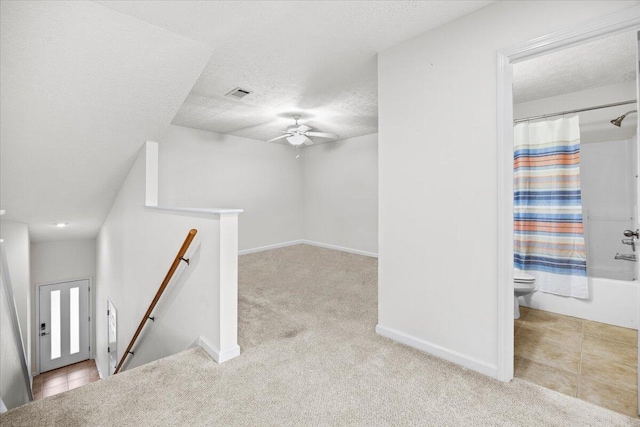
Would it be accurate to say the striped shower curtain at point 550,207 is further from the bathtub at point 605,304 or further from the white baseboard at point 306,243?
the white baseboard at point 306,243

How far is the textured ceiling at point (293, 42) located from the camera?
1874 millimetres

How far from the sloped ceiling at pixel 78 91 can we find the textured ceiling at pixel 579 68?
9.27 ft

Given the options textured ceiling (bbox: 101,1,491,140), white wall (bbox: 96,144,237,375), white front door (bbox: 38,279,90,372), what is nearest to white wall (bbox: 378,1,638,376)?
textured ceiling (bbox: 101,1,491,140)

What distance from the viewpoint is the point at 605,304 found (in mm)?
2846

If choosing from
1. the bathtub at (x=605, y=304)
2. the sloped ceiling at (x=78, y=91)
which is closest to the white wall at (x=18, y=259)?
the sloped ceiling at (x=78, y=91)

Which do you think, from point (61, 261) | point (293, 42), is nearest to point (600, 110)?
point (293, 42)

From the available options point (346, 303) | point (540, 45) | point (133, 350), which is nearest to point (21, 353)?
point (133, 350)

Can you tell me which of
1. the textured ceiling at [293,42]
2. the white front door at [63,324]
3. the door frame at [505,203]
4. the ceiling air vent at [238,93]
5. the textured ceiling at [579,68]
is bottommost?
the white front door at [63,324]

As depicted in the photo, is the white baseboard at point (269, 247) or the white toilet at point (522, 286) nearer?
the white toilet at point (522, 286)

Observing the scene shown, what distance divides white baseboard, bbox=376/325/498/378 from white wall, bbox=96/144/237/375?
1.20 m

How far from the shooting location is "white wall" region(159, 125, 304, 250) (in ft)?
15.9

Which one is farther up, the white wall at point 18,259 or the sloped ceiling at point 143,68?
the sloped ceiling at point 143,68

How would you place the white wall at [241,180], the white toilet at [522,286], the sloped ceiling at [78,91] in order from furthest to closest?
the white wall at [241,180], the white toilet at [522,286], the sloped ceiling at [78,91]

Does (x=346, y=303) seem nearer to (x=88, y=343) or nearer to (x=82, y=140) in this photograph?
(x=82, y=140)
